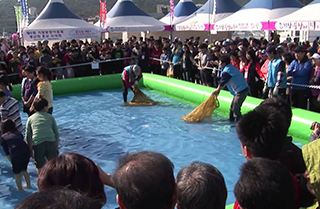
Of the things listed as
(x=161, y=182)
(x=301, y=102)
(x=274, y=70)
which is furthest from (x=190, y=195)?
(x=301, y=102)

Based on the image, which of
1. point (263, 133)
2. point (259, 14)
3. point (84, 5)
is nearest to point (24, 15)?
point (259, 14)

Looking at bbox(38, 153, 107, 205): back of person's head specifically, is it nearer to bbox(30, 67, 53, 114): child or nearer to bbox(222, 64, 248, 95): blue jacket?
bbox(30, 67, 53, 114): child

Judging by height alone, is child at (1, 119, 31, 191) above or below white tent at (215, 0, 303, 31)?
below

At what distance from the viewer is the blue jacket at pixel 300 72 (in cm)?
767

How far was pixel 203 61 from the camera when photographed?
→ 11000 millimetres

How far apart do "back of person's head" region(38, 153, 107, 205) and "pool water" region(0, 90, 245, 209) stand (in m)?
2.89

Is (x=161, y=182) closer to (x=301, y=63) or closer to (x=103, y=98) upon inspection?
(x=301, y=63)

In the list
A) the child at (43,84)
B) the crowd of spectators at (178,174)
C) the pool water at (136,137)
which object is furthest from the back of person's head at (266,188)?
the child at (43,84)

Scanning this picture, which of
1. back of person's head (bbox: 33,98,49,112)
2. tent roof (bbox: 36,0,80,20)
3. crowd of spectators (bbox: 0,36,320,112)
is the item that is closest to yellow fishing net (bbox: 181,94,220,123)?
crowd of spectators (bbox: 0,36,320,112)

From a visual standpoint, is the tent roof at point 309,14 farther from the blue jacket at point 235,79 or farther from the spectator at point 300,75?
the blue jacket at point 235,79

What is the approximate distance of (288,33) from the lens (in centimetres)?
2583

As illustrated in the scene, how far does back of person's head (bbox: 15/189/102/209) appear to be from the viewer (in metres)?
1.16

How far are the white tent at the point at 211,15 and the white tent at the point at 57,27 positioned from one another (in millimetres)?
4229

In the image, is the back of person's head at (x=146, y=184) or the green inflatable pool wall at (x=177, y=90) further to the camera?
the green inflatable pool wall at (x=177, y=90)
